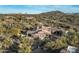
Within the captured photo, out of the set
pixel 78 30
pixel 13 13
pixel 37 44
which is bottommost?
pixel 37 44

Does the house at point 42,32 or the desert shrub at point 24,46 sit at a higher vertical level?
the house at point 42,32

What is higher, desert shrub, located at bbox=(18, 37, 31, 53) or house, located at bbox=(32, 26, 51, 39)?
house, located at bbox=(32, 26, 51, 39)

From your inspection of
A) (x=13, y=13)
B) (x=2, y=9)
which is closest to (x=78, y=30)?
(x=13, y=13)

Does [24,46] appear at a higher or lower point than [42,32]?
lower
